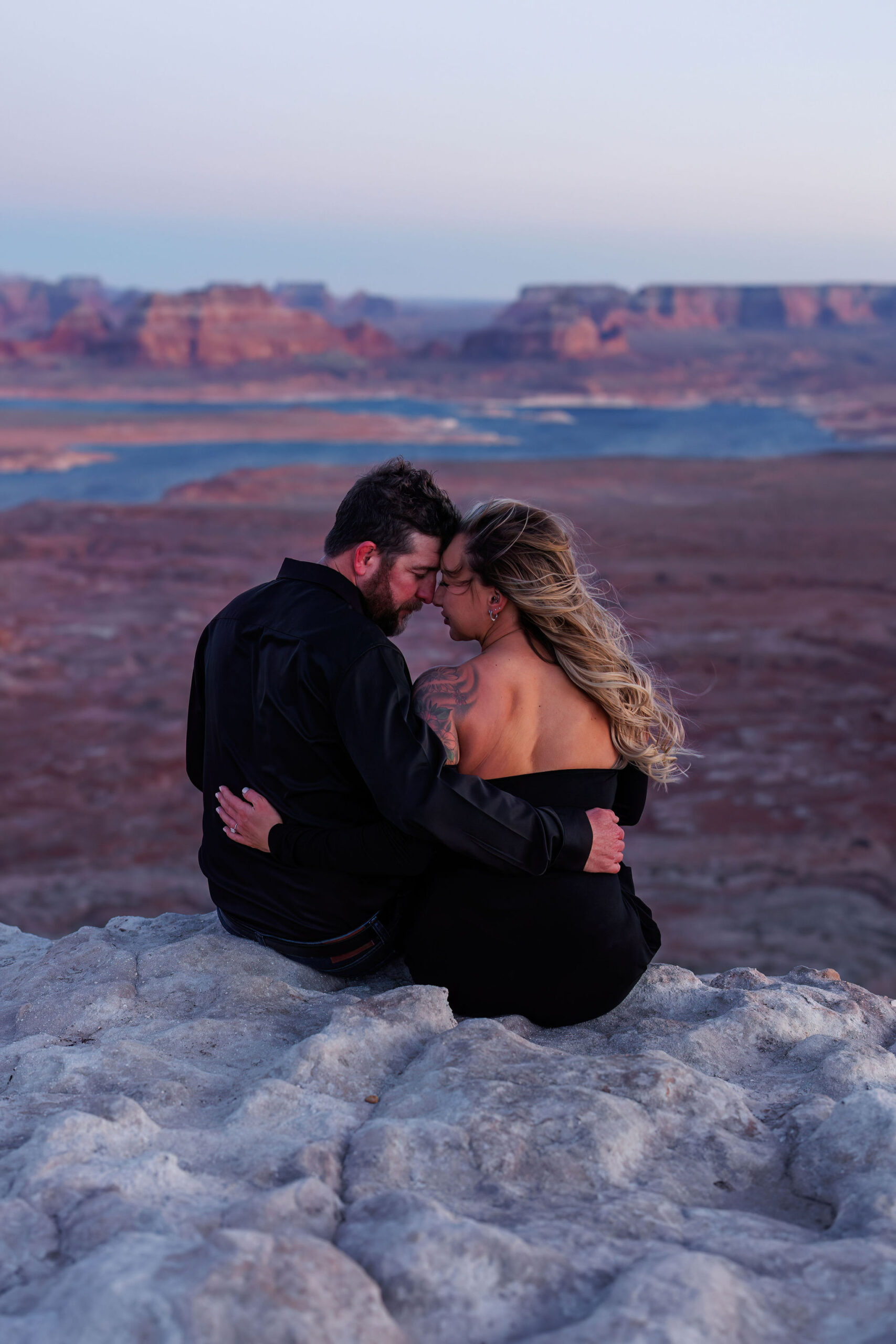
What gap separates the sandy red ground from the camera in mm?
8844

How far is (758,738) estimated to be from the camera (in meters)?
12.7

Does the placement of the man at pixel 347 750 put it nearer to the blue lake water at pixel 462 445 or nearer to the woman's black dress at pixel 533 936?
the woman's black dress at pixel 533 936

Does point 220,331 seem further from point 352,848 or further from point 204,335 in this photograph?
point 352,848

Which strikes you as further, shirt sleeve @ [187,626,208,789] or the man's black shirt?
shirt sleeve @ [187,626,208,789]

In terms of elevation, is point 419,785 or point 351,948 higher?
point 419,785

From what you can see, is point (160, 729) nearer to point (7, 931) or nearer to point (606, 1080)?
point (7, 931)

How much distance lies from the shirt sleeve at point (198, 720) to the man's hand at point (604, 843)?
1.17m

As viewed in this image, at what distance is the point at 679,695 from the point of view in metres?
14.1

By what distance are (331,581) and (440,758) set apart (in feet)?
1.92

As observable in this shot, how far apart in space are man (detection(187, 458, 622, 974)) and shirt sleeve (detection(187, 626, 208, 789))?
4.9 inches

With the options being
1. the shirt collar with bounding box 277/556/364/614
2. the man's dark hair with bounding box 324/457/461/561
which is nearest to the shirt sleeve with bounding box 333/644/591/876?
the shirt collar with bounding box 277/556/364/614

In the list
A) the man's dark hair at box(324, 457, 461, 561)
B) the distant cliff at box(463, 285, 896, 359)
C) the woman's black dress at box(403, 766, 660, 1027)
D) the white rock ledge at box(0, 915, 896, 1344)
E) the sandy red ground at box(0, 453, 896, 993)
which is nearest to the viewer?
the white rock ledge at box(0, 915, 896, 1344)

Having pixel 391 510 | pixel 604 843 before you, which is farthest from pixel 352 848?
pixel 391 510

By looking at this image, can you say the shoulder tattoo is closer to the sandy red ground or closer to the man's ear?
the man's ear
